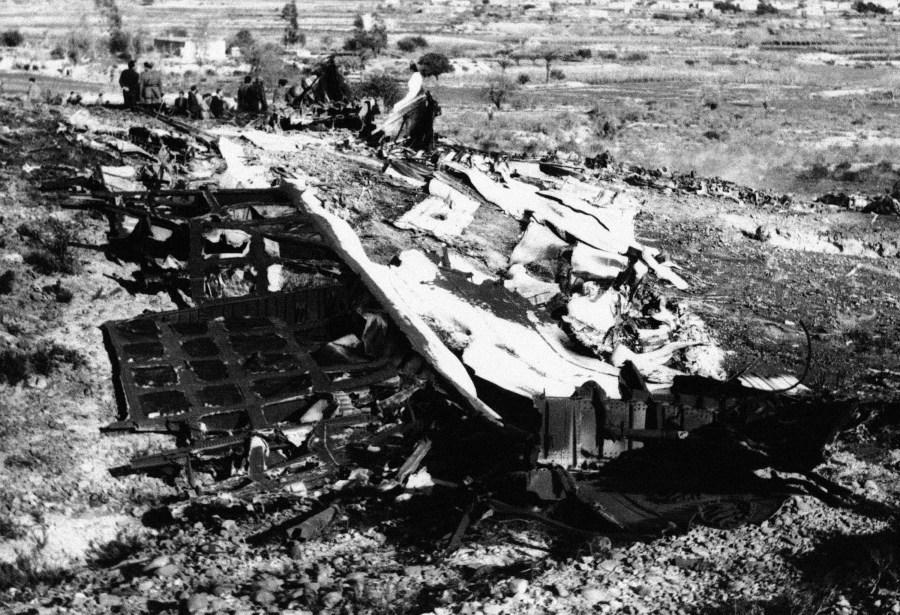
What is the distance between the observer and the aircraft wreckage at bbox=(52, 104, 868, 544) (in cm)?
553

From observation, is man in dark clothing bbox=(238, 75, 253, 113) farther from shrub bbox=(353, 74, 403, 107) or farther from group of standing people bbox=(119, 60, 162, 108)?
shrub bbox=(353, 74, 403, 107)

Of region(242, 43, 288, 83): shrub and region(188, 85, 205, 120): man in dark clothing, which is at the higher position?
region(242, 43, 288, 83): shrub

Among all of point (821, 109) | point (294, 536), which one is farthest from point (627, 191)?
point (821, 109)

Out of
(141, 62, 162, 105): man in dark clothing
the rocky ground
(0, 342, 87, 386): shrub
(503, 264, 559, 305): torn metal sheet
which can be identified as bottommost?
the rocky ground

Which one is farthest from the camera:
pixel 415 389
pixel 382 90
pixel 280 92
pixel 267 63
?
pixel 267 63

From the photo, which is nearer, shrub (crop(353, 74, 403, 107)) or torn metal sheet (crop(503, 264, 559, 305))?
torn metal sheet (crop(503, 264, 559, 305))

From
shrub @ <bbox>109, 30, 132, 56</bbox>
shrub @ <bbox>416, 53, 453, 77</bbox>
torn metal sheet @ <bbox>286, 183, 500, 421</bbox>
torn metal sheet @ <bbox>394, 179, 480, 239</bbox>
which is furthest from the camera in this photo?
shrub @ <bbox>109, 30, 132, 56</bbox>

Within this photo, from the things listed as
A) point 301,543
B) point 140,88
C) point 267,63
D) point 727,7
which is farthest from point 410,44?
point 727,7

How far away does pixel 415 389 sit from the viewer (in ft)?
Result: 19.8

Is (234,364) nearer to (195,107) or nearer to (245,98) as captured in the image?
(195,107)

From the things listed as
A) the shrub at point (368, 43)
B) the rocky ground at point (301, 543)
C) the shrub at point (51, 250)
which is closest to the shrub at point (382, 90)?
the shrub at point (51, 250)

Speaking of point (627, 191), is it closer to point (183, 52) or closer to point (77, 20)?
point (183, 52)

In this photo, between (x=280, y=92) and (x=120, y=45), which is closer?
(x=280, y=92)

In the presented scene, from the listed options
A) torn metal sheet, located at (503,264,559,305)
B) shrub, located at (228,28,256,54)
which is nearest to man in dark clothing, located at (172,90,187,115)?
torn metal sheet, located at (503,264,559,305)
